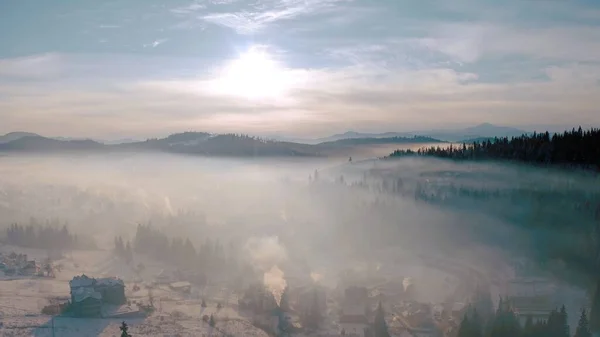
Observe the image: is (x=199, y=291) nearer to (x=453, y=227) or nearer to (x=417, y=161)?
(x=453, y=227)

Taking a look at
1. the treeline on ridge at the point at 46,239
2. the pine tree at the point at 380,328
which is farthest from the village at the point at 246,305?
the treeline on ridge at the point at 46,239

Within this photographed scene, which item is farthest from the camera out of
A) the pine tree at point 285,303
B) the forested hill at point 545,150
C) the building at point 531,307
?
the forested hill at point 545,150

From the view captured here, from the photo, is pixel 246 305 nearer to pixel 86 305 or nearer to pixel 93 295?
pixel 93 295

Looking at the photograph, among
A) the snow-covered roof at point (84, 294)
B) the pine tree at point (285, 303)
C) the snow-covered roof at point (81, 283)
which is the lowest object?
the pine tree at point (285, 303)

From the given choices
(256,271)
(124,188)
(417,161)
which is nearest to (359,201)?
(417,161)

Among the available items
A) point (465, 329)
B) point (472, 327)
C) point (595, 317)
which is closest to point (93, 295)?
point (465, 329)

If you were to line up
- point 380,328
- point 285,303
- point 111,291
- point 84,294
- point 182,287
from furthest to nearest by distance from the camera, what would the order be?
point 182,287 < point 111,291 < point 285,303 < point 84,294 < point 380,328

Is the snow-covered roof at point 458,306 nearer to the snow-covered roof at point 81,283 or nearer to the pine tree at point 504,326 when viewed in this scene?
the pine tree at point 504,326
